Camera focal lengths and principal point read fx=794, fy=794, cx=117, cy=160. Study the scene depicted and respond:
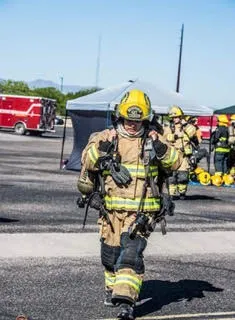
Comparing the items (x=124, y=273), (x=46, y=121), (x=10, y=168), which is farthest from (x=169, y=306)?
(x=46, y=121)

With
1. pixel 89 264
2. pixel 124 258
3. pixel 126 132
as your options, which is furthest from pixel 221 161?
pixel 124 258

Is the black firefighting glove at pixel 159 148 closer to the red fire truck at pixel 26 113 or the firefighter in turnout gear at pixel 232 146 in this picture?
the firefighter in turnout gear at pixel 232 146

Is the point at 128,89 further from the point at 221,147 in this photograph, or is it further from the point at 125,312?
the point at 125,312

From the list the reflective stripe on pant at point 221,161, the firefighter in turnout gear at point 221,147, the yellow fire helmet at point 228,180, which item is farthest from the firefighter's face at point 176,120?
the reflective stripe on pant at point 221,161

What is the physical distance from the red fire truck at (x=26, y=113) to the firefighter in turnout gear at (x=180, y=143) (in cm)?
3247

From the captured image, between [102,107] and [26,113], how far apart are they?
28248mm

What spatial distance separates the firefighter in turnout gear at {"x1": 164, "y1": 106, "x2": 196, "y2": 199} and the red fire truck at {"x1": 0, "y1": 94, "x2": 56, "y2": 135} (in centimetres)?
3247

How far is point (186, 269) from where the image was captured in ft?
30.4

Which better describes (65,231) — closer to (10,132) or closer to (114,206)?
(114,206)

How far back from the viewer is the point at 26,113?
5012cm

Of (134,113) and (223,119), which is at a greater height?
(134,113)

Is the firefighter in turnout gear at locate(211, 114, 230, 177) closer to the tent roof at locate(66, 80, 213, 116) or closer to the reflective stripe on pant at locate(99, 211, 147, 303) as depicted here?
the tent roof at locate(66, 80, 213, 116)

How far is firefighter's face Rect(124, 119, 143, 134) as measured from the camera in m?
6.82

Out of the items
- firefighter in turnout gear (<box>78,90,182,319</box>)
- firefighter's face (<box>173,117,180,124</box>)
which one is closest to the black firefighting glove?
firefighter in turnout gear (<box>78,90,182,319</box>)
